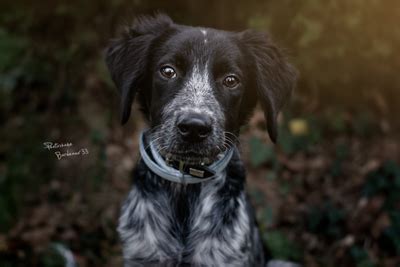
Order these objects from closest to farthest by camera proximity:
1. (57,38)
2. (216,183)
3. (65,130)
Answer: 1. (216,183)
2. (65,130)
3. (57,38)

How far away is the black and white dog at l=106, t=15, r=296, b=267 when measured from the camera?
3.82 metres

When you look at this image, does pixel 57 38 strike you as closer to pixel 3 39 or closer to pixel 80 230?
pixel 3 39

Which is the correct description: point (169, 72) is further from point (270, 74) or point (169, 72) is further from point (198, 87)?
point (270, 74)

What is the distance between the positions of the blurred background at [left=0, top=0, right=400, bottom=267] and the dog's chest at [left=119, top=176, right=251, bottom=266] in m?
1.52

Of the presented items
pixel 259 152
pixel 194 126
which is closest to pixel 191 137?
pixel 194 126

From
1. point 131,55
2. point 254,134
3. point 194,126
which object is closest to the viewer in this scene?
point 194,126

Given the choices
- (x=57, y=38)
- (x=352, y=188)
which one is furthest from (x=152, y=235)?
(x=57, y=38)

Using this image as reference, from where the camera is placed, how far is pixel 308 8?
6262mm

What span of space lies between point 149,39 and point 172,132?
73 centimetres

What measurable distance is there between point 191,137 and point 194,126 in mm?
117

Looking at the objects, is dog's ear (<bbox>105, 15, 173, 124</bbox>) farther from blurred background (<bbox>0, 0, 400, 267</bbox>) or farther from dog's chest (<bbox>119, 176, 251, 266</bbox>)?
blurred background (<bbox>0, 0, 400, 267</bbox>)

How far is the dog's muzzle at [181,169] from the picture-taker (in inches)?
152

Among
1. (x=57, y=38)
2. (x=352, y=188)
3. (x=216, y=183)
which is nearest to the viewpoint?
(x=216, y=183)

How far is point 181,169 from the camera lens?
12.8 ft
